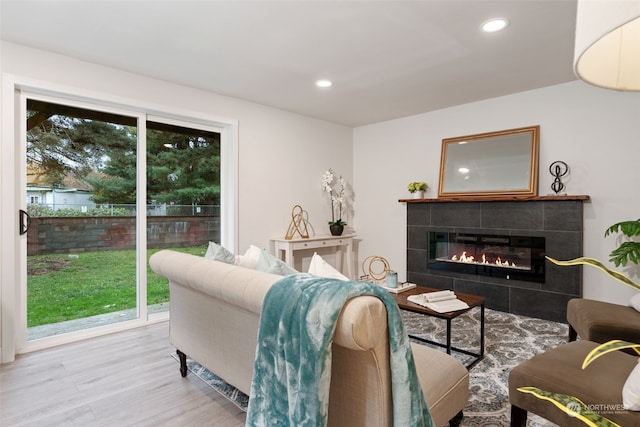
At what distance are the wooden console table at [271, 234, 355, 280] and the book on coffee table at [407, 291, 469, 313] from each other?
6.24ft

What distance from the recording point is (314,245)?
4.59m

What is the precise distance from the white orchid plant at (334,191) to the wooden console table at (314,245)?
0.28 m

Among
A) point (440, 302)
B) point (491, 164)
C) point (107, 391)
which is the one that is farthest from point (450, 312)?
point (491, 164)

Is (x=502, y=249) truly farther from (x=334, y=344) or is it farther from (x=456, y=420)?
(x=334, y=344)

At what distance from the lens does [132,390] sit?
7.39 feet

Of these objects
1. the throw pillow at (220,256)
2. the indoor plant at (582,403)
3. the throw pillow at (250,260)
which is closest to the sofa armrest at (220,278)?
the throw pillow at (220,256)

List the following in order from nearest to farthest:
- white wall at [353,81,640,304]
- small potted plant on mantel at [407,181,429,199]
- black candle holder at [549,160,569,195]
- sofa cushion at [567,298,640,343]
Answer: sofa cushion at [567,298,640,343] < white wall at [353,81,640,304] < black candle holder at [549,160,569,195] < small potted plant on mantel at [407,181,429,199]

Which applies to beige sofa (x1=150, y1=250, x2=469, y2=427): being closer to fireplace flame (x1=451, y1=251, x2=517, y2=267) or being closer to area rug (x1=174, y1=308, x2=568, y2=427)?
area rug (x1=174, y1=308, x2=568, y2=427)

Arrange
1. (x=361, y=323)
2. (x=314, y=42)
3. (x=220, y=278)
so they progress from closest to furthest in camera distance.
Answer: (x=361, y=323), (x=220, y=278), (x=314, y=42)

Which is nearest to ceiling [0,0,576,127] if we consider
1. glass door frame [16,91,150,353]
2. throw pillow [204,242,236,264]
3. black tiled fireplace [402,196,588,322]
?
glass door frame [16,91,150,353]

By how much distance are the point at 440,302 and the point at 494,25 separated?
1997 millimetres

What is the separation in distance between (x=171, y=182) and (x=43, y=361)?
190 centimetres

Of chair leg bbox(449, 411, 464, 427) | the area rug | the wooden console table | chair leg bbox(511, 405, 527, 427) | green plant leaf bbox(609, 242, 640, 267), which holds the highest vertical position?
green plant leaf bbox(609, 242, 640, 267)

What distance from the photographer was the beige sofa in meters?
1.10
